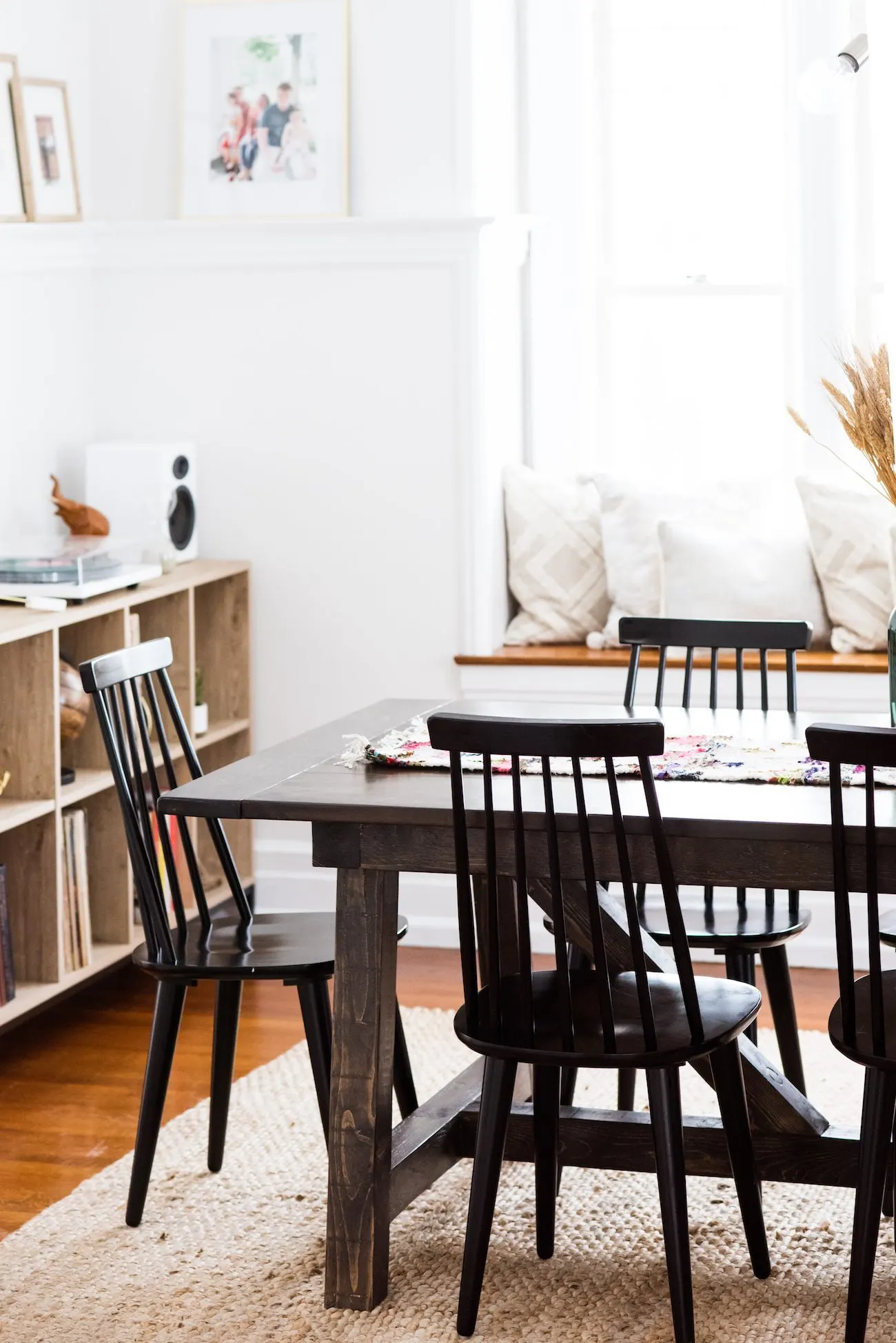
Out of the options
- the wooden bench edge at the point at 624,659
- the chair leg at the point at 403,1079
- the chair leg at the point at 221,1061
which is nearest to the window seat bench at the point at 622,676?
the wooden bench edge at the point at 624,659

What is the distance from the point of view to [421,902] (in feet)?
15.1

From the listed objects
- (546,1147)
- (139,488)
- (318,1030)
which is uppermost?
(139,488)

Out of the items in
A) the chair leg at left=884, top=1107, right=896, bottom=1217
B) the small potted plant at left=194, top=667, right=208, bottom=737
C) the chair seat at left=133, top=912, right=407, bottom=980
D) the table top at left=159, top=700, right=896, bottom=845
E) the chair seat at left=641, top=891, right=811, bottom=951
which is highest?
the table top at left=159, top=700, right=896, bottom=845

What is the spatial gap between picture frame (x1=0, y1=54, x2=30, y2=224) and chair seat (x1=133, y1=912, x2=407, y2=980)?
77.9 inches

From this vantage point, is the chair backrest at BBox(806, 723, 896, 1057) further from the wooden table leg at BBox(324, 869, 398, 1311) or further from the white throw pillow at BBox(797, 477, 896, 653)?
the white throw pillow at BBox(797, 477, 896, 653)

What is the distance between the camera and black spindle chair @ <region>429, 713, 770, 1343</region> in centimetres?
225

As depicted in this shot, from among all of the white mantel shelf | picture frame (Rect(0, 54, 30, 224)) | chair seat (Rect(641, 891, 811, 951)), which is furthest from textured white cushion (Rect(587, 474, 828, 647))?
picture frame (Rect(0, 54, 30, 224))

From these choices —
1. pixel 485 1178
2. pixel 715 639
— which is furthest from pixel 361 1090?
pixel 715 639

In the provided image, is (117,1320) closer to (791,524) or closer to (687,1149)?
(687,1149)

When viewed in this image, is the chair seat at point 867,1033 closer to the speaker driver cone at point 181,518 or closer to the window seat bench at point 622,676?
the window seat bench at point 622,676

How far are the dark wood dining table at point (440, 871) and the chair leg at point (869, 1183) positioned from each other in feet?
0.91

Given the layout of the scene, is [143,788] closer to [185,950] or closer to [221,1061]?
[185,950]

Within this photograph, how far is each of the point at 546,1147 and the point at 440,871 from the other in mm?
510

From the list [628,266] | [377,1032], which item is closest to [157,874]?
[377,1032]
